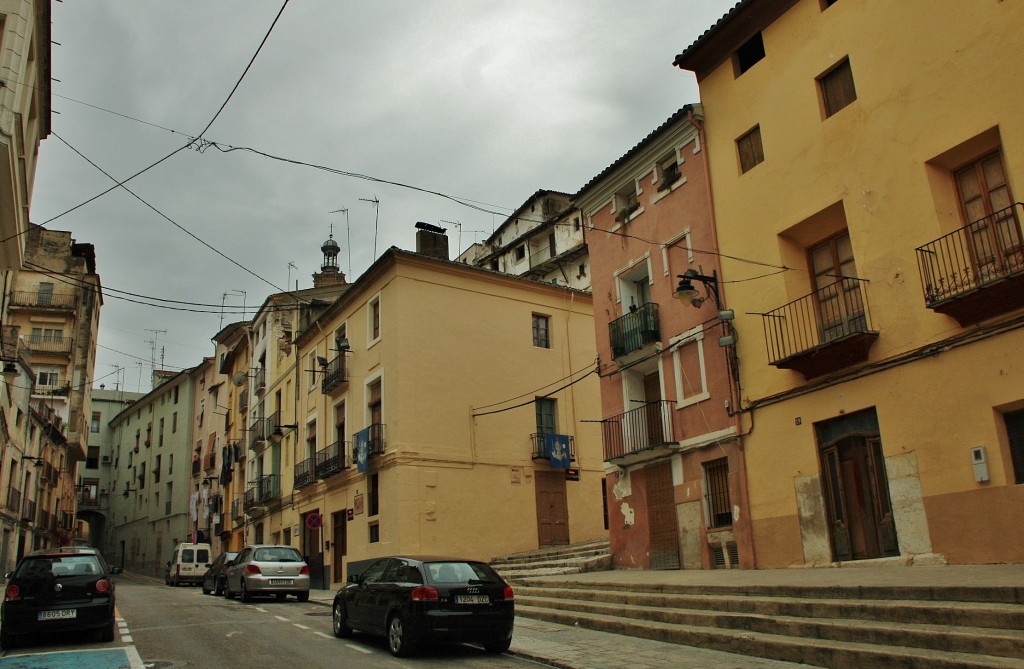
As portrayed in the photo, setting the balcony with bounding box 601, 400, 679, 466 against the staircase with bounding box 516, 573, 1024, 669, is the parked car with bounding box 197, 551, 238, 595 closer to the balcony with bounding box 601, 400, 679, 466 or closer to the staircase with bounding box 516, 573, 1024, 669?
the balcony with bounding box 601, 400, 679, 466

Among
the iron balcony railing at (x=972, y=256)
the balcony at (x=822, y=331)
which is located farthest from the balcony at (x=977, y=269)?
the balcony at (x=822, y=331)

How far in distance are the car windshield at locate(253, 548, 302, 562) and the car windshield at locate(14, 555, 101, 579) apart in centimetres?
889

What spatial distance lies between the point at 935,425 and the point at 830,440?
2.14 meters

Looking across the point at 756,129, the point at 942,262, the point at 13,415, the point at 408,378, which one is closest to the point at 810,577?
the point at 942,262

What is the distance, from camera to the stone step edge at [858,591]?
843 cm

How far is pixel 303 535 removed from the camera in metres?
31.1

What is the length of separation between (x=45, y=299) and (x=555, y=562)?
143 feet

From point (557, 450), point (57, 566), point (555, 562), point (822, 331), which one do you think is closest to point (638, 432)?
point (555, 562)

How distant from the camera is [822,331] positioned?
47.4 feet

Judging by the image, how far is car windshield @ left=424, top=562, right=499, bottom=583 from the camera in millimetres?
10820

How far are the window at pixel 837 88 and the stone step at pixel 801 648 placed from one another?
9.28 meters

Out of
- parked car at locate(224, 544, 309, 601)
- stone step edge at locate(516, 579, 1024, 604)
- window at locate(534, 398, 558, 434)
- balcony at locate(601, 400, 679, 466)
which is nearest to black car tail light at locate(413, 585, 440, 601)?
stone step edge at locate(516, 579, 1024, 604)

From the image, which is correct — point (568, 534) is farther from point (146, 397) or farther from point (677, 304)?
point (146, 397)

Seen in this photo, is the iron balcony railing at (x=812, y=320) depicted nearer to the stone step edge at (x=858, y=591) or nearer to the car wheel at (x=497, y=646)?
the stone step edge at (x=858, y=591)
